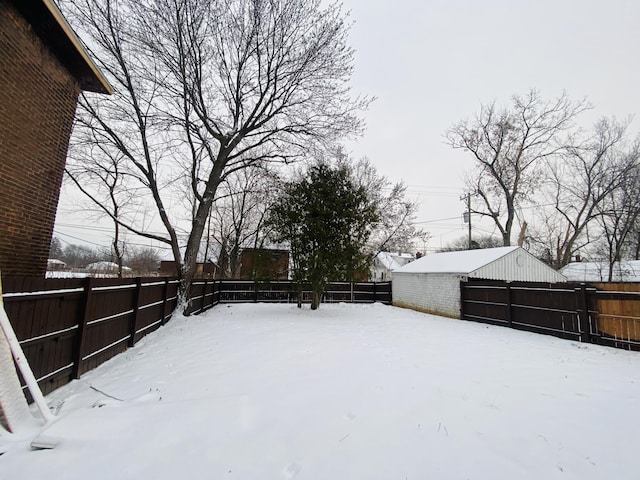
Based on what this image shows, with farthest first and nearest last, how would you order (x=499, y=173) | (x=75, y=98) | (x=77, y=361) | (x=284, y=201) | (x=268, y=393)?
1. (x=499, y=173)
2. (x=284, y=201)
3. (x=75, y=98)
4. (x=77, y=361)
5. (x=268, y=393)

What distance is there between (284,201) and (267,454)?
10.9 metres

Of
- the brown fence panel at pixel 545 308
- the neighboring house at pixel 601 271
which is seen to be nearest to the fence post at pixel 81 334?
the brown fence panel at pixel 545 308

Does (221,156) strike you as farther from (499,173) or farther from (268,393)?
(499,173)

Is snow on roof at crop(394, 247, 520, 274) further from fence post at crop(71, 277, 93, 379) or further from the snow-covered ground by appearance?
fence post at crop(71, 277, 93, 379)

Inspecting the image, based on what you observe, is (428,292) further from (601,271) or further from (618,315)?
(601,271)

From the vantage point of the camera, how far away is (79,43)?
17.2 feet

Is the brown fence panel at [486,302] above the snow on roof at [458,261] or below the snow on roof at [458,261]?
below

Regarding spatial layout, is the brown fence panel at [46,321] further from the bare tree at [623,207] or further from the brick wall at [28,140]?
the bare tree at [623,207]

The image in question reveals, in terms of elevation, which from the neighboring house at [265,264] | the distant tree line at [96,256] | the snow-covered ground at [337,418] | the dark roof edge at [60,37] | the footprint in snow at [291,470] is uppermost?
the dark roof edge at [60,37]

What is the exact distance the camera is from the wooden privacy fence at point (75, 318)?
3.24 metres

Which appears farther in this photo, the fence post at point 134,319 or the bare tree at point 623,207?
the bare tree at point 623,207

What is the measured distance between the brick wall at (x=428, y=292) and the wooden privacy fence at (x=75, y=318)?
10.7 meters

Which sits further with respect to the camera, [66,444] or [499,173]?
[499,173]

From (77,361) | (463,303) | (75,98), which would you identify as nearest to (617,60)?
(463,303)
